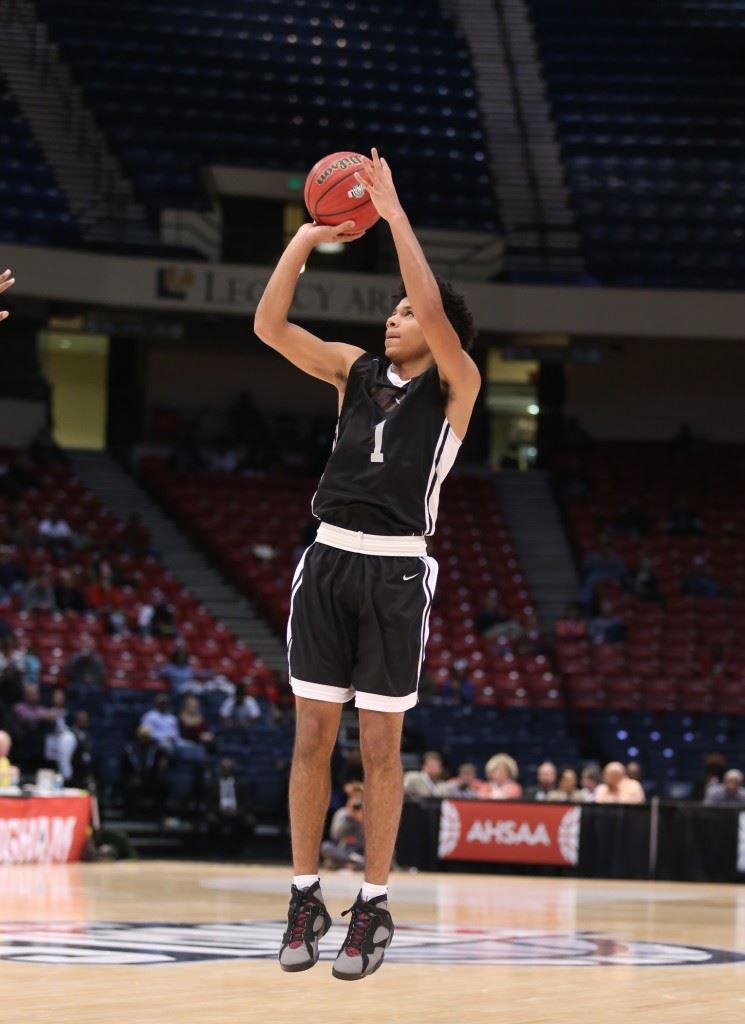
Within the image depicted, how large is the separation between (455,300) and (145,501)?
2080 centimetres

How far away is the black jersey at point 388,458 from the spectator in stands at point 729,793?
40.8ft

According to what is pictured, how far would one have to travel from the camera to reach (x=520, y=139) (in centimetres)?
2816

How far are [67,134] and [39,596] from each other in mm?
8755

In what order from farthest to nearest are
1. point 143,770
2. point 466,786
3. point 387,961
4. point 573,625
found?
point 573,625 < point 143,770 < point 466,786 < point 387,961

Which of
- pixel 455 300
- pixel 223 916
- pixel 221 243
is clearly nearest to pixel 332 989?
pixel 455 300

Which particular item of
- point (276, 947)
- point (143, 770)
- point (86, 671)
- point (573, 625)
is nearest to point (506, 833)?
point (143, 770)

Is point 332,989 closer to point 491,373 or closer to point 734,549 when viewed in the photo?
point 734,549

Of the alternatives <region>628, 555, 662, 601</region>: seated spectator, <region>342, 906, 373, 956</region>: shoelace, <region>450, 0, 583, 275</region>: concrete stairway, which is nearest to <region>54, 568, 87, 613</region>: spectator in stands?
<region>628, 555, 662, 601</region>: seated spectator

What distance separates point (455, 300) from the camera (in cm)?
571

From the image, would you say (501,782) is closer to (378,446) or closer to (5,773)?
(5,773)

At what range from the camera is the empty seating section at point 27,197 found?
24.3 m

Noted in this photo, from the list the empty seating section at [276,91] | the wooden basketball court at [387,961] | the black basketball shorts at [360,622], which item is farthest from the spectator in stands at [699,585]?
the black basketball shorts at [360,622]

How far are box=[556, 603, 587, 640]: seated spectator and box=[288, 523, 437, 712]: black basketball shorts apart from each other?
17.8 meters

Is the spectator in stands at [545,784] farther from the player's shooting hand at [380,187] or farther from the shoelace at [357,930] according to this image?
the player's shooting hand at [380,187]
